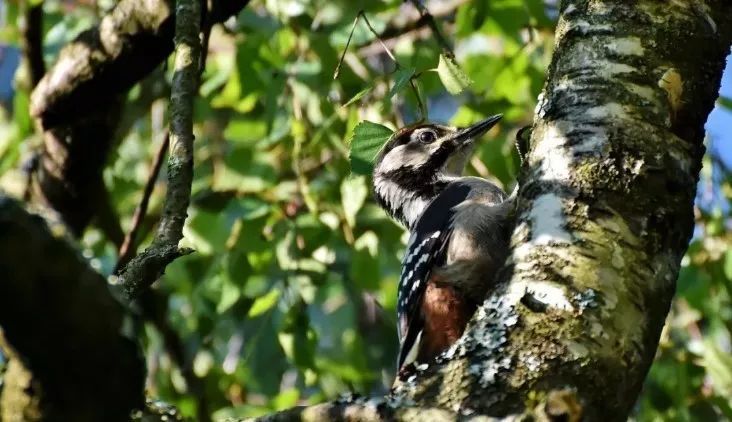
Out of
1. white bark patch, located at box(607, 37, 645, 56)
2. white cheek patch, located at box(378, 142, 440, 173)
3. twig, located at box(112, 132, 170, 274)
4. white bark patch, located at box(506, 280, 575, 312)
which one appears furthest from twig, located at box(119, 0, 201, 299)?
white cheek patch, located at box(378, 142, 440, 173)

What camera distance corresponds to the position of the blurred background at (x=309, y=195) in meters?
4.77

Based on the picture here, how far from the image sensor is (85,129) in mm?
5086

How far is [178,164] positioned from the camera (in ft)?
9.75

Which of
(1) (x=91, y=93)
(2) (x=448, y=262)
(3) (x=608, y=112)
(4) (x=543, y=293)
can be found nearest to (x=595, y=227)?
(4) (x=543, y=293)

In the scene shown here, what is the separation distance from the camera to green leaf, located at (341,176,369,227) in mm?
4664

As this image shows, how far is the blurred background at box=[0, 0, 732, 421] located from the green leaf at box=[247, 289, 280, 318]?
0.01 meters

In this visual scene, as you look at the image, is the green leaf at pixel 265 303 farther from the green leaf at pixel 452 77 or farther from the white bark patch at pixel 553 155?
the white bark patch at pixel 553 155

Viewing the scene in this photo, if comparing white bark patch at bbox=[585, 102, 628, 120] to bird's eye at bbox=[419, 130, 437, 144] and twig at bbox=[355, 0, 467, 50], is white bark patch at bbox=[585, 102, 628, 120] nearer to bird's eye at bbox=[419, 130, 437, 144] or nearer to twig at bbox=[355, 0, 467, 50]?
bird's eye at bbox=[419, 130, 437, 144]

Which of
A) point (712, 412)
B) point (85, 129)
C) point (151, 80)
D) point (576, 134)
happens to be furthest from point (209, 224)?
point (576, 134)

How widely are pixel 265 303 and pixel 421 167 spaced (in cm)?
92

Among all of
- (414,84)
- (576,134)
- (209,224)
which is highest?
(209,224)

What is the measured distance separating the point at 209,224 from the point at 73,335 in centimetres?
372

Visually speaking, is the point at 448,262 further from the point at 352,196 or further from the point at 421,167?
the point at 421,167

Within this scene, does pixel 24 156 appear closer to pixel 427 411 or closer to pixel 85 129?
pixel 85 129
